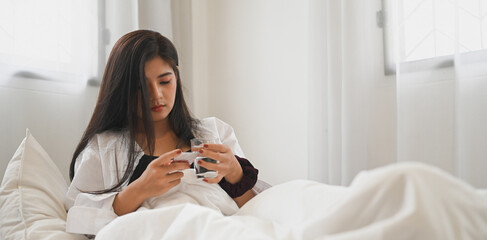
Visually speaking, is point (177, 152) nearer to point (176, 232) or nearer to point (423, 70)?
point (176, 232)

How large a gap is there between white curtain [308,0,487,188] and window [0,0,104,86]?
99cm

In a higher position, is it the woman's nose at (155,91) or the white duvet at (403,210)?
the woman's nose at (155,91)

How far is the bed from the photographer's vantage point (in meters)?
0.47

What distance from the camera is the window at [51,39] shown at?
1606 mm

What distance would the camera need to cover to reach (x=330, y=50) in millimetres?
1898

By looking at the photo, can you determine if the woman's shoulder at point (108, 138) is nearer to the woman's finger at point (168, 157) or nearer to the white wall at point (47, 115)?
the woman's finger at point (168, 157)

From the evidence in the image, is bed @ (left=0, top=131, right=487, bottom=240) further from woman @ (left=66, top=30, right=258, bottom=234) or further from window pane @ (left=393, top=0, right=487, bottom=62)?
window pane @ (left=393, top=0, right=487, bottom=62)

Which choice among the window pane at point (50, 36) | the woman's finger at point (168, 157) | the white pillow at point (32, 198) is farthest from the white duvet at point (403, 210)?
the window pane at point (50, 36)

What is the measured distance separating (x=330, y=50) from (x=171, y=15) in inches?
34.7

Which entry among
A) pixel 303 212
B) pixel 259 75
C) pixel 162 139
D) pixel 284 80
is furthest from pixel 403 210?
pixel 259 75

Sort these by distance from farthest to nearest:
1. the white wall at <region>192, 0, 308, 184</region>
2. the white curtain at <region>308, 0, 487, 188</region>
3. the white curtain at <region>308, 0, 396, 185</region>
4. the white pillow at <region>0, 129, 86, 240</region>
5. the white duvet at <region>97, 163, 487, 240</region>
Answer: the white wall at <region>192, 0, 308, 184</region> < the white curtain at <region>308, 0, 396, 185</region> < the white curtain at <region>308, 0, 487, 188</region> < the white pillow at <region>0, 129, 86, 240</region> < the white duvet at <region>97, 163, 487, 240</region>

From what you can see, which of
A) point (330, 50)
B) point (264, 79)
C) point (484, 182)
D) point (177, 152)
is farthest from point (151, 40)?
point (484, 182)

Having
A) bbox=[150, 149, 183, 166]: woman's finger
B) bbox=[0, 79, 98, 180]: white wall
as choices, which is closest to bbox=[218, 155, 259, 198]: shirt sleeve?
bbox=[150, 149, 183, 166]: woman's finger

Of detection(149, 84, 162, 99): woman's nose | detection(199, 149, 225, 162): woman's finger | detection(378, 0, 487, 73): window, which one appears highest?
detection(378, 0, 487, 73): window
